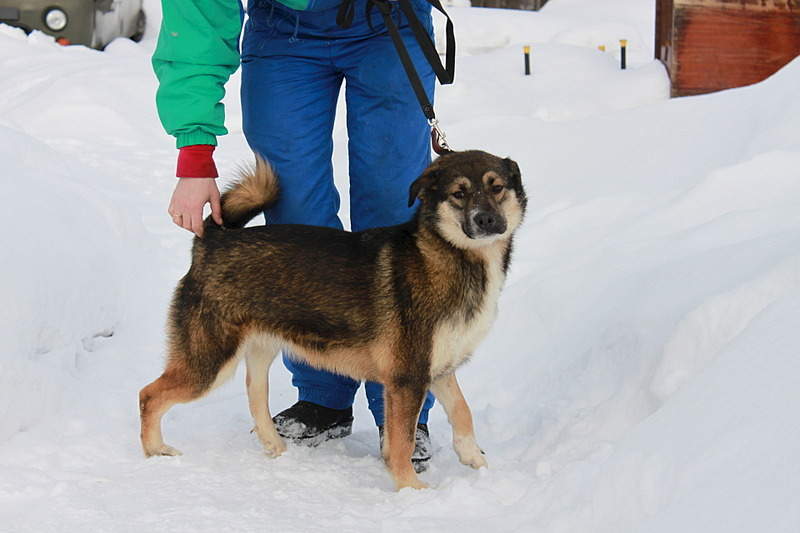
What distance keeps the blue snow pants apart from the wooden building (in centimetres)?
519

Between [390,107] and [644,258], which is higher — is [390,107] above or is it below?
above

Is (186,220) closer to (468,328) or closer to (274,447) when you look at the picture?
(274,447)

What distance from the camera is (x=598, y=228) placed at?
18.1 ft

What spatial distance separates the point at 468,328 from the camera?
3449 millimetres

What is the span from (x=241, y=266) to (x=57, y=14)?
826cm

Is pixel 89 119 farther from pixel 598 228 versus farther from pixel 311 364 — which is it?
pixel 311 364

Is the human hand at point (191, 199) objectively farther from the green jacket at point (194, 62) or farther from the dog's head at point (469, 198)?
the dog's head at point (469, 198)

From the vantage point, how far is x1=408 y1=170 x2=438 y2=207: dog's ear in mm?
3416

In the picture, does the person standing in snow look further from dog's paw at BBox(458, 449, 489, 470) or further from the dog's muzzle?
the dog's muzzle

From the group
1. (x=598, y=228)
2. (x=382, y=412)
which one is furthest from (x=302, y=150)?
(x=598, y=228)

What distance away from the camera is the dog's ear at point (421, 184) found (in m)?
3.42

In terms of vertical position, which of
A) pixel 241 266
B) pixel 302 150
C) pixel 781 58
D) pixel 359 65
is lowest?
pixel 781 58

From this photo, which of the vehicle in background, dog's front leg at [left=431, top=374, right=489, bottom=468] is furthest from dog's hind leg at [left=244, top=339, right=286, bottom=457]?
the vehicle in background

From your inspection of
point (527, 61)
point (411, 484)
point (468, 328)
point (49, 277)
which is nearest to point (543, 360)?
point (468, 328)
